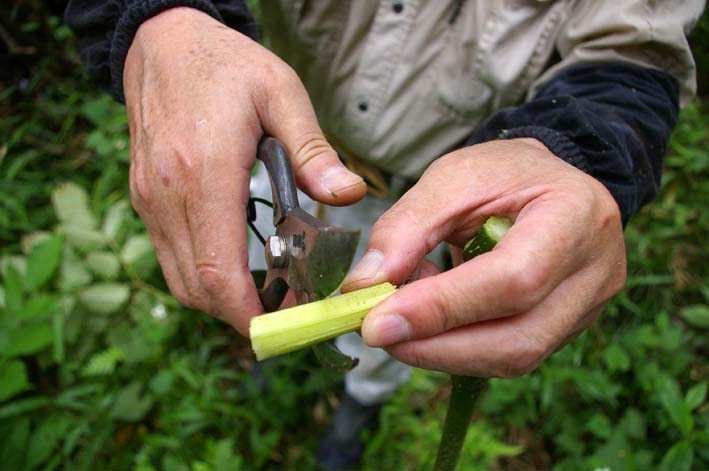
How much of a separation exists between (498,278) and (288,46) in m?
1.20

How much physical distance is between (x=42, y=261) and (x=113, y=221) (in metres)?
0.39

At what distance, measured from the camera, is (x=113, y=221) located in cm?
263

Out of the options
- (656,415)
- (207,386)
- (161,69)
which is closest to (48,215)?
(207,386)

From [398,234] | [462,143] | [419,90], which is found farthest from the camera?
[462,143]

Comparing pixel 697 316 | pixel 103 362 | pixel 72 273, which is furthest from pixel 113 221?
pixel 697 316

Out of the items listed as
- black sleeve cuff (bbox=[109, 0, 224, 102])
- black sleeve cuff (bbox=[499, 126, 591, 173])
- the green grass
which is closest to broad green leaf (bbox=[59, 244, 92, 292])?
the green grass

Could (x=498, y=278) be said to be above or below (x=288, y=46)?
above

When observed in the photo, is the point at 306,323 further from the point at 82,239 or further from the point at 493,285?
the point at 82,239

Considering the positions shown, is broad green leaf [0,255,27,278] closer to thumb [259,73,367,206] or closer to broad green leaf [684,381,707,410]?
thumb [259,73,367,206]

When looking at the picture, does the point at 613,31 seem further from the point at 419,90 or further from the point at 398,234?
the point at 398,234

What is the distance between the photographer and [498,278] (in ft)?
2.72

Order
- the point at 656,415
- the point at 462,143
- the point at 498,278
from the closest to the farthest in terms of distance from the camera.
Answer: the point at 498,278 → the point at 462,143 → the point at 656,415

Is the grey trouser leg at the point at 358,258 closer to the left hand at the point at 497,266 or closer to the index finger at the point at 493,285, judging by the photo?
the left hand at the point at 497,266

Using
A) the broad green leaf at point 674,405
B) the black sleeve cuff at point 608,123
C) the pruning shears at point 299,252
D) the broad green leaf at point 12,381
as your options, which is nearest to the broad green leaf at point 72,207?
the broad green leaf at point 12,381
